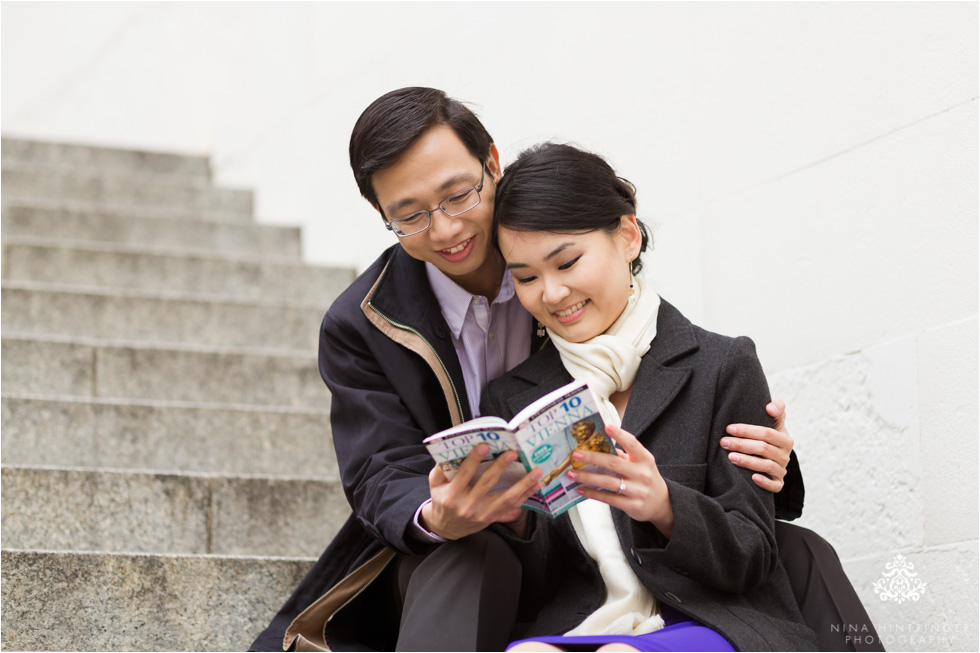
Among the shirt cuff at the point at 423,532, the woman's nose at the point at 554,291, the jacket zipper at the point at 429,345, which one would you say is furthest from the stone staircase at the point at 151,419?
the woman's nose at the point at 554,291

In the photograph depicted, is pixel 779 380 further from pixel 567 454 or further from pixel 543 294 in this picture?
pixel 567 454

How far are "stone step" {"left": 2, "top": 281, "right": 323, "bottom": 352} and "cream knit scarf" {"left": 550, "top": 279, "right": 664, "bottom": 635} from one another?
98.1 inches

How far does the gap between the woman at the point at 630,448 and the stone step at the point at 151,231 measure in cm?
333

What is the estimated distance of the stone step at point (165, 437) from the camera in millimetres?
3422

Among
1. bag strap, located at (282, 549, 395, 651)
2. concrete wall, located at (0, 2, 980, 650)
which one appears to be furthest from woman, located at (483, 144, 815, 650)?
concrete wall, located at (0, 2, 980, 650)

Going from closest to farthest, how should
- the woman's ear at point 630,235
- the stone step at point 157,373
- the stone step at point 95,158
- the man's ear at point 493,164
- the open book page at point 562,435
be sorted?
the open book page at point 562,435 → the woman's ear at point 630,235 → the man's ear at point 493,164 → the stone step at point 157,373 → the stone step at point 95,158

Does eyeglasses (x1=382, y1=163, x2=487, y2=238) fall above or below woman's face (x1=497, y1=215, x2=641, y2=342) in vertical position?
above

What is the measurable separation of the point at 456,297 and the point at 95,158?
4390 mm

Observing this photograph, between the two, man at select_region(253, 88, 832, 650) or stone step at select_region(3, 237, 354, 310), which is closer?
man at select_region(253, 88, 832, 650)

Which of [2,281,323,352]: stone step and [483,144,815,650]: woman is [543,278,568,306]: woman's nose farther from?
[2,281,323,352]: stone step

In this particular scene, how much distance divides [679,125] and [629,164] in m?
0.24

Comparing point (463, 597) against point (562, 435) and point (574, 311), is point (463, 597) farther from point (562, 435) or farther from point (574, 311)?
point (574, 311)

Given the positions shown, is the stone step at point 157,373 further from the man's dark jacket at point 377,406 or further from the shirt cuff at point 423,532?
the shirt cuff at point 423,532

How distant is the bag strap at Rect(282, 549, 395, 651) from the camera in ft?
7.81
